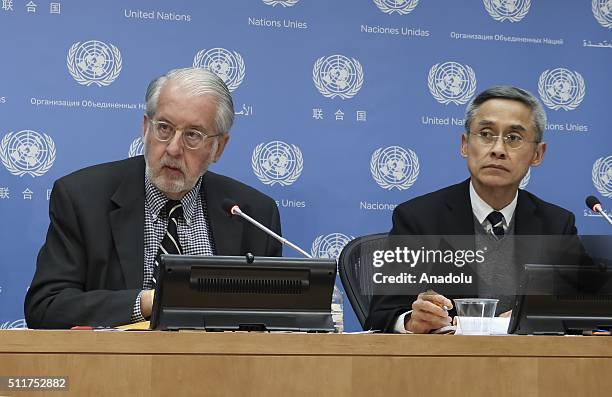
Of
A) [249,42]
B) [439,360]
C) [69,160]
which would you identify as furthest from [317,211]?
[439,360]

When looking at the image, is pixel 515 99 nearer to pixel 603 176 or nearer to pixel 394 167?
pixel 394 167

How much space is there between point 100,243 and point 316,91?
1552 mm

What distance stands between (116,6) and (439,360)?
8.40 feet

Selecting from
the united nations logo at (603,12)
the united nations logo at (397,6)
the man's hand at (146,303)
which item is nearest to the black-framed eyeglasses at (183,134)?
the man's hand at (146,303)

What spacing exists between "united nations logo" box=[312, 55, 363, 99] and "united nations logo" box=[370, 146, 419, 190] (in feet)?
0.97

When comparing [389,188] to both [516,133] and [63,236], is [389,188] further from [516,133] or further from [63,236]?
[63,236]

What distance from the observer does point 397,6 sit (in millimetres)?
4340

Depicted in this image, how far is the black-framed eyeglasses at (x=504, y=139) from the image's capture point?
328 cm

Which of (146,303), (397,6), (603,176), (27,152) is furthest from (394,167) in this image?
(146,303)

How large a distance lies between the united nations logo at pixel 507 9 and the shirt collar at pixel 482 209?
1.43m

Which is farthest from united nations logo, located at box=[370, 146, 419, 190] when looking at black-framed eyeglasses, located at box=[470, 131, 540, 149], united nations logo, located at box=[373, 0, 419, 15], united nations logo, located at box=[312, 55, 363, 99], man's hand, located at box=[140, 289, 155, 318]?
man's hand, located at box=[140, 289, 155, 318]

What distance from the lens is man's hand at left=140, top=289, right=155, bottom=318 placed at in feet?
8.39

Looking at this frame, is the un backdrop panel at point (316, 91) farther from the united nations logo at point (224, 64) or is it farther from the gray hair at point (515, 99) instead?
the gray hair at point (515, 99)

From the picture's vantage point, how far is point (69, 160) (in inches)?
155
